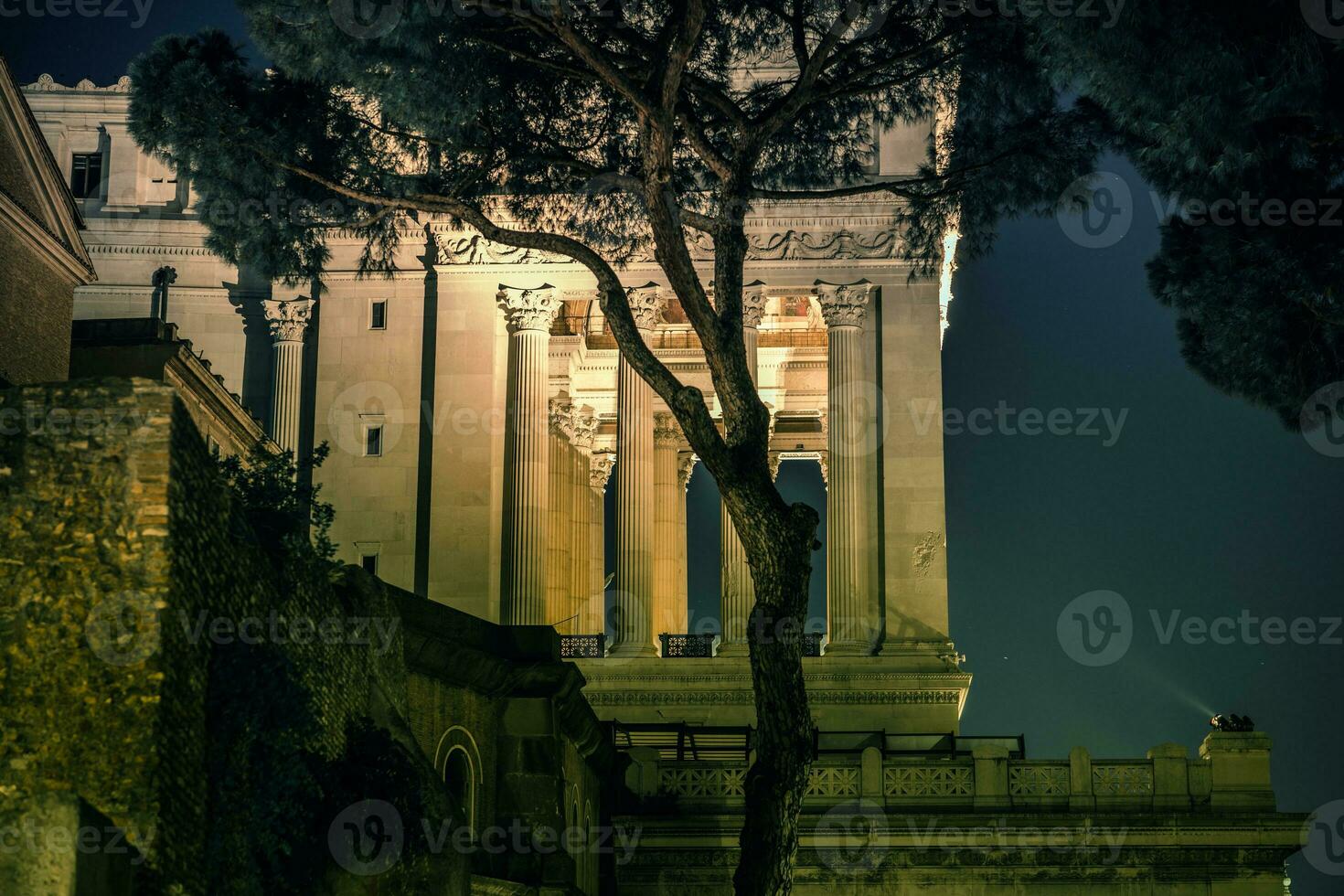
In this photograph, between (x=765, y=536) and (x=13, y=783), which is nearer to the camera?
(x=13, y=783)

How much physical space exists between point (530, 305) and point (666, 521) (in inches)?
429

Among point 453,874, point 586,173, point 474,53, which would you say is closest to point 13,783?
point 453,874

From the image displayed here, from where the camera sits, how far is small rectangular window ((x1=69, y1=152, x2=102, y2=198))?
2243 inches

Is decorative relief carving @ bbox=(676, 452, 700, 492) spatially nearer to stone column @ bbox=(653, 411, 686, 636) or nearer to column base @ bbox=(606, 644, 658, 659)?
stone column @ bbox=(653, 411, 686, 636)

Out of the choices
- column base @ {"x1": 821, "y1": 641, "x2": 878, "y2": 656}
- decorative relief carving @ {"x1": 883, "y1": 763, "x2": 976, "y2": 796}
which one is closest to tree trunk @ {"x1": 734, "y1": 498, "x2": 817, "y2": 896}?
decorative relief carving @ {"x1": 883, "y1": 763, "x2": 976, "y2": 796}

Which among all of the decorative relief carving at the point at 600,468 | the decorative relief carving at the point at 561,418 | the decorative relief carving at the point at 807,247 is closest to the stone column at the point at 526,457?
the decorative relief carving at the point at 807,247

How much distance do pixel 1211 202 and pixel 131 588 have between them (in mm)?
16618

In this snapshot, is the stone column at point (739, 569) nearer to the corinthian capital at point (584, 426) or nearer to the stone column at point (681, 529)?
the stone column at point (681, 529)

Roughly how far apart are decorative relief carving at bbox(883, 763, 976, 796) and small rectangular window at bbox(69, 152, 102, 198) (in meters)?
34.3

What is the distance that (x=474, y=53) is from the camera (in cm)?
2634

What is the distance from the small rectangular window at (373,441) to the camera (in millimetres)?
54250

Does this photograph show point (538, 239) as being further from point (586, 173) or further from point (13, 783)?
point (13, 783)

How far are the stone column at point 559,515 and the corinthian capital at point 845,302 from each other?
9.97 m

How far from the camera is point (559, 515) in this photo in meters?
58.9
